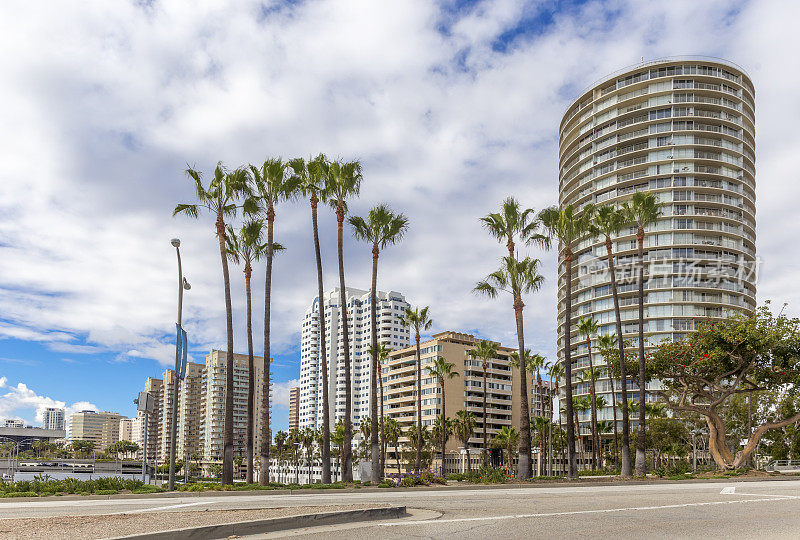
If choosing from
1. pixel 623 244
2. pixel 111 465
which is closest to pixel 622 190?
pixel 623 244

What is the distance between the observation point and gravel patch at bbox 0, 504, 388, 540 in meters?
8.70

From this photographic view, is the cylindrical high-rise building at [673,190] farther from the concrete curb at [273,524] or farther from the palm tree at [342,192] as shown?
the concrete curb at [273,524]

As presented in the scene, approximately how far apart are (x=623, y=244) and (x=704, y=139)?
20911mm

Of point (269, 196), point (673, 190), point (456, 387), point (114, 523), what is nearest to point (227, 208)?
point (269, 196)

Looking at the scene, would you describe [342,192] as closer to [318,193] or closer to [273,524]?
[318,193]

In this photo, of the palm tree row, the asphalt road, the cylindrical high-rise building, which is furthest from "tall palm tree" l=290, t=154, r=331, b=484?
the cylindrical high-rise building

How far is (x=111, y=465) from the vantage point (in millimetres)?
120125

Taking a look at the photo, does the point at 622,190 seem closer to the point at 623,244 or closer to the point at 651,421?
the point at 623,244

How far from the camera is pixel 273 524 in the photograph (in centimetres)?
995

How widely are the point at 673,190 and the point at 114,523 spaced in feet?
331

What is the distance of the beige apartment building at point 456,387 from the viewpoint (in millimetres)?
133750

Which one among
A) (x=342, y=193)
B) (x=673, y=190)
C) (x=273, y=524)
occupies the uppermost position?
(x=673, y=190)

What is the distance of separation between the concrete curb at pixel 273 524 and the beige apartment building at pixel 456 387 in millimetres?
119990

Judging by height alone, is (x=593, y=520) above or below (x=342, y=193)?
below
